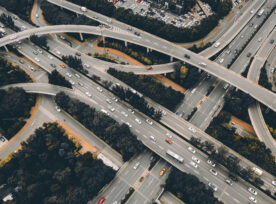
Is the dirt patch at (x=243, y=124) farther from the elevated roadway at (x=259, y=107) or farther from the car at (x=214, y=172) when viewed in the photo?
the car at (x=214, y=172)

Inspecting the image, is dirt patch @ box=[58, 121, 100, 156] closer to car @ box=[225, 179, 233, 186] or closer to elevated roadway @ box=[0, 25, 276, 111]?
car @ box=[225, 179, 233, 186]

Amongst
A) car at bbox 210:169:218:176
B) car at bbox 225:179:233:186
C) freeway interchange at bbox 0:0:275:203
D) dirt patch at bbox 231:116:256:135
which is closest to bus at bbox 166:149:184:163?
freeway interchange at bbox 0:0:275:203

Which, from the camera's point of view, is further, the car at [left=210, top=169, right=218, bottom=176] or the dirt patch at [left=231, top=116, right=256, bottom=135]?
the dirt patch at [left=231, top=116, right=256, bottom=135]

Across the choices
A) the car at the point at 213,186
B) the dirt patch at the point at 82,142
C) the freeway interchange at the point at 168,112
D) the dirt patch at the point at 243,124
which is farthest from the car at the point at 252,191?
the dirt patch at the point at 82,142

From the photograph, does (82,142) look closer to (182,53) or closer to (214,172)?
(214,172)

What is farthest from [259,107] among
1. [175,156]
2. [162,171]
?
[162,171]

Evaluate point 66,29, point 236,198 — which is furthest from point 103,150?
point 66,29

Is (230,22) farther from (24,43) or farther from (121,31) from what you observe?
(24,43)

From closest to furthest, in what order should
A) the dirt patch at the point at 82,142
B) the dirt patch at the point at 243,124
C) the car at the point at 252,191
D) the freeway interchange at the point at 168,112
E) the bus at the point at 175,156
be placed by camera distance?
the car at the point at 252,191 → the freeway interchange at the point at 168,112 → the bus at the point at 175,156 → the dirt patch at the point at 82,142 → the dirt patch at the point at 243,124
